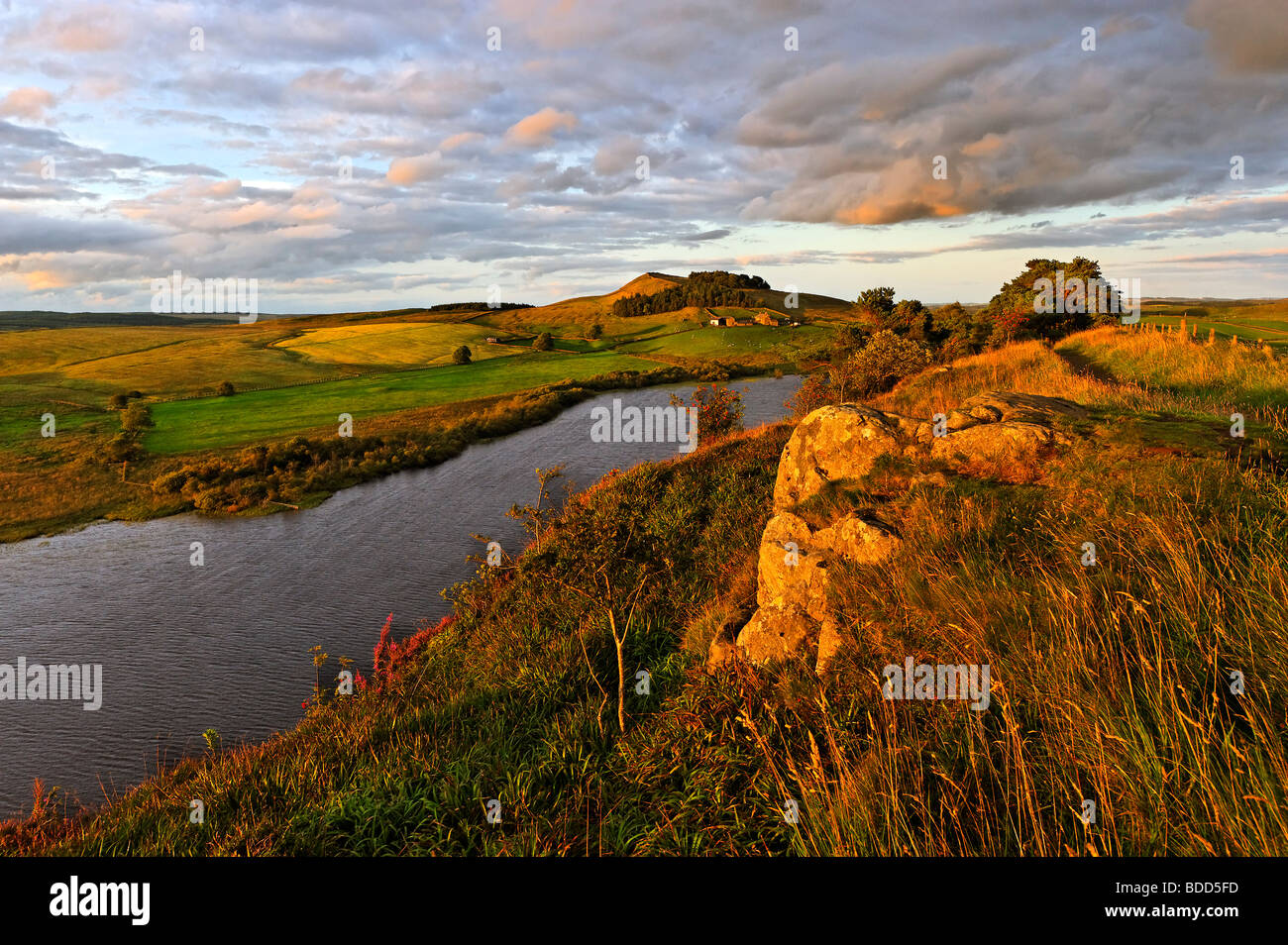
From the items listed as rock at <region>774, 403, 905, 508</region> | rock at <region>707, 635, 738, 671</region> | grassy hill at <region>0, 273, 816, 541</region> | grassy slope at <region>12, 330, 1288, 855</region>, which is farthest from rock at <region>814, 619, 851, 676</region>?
grassy hill at <region>0, 273, 816, 541</region>

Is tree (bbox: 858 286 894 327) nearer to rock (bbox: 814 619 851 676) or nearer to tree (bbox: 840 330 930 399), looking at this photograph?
tree (bbox: 840 330 930 399)

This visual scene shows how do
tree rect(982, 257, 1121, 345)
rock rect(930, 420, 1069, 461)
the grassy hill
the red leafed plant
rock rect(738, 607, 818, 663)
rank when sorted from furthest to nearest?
tree rect(982, 257, 1121, 345) < the grassy hill < the red leafed plant < rock rect(930, 420, 1069, 461) < rock rect(738, 607, 818, 663)

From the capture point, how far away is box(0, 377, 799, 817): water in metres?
13.5

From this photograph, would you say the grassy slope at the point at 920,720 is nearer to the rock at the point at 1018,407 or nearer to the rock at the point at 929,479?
the rock at the point at 929,479

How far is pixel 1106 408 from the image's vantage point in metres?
11.1

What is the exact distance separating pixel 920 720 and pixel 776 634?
120 inches

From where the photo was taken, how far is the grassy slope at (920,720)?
3723 millimetres

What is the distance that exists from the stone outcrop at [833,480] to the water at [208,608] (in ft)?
38.6

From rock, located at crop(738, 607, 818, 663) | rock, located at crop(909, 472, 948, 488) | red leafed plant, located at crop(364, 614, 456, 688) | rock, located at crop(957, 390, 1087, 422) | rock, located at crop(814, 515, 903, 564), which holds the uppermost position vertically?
rock, located at crop(957, 390, 1087, 422)

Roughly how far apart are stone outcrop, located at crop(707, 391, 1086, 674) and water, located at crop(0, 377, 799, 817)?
38.6 ft
